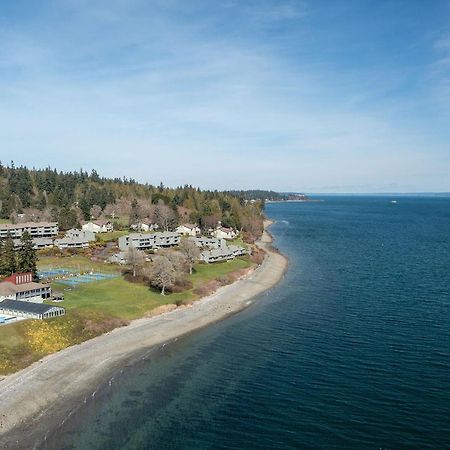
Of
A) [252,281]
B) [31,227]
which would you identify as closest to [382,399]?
[252,281]

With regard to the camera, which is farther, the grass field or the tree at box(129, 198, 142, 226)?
the tree at box(129, 198, 142, 226)

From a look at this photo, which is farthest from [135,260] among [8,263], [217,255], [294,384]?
[294,384]

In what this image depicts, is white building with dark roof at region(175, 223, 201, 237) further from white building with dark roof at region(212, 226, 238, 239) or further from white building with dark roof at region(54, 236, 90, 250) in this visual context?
white building with dark roof at region(54, 236, 90, 250)

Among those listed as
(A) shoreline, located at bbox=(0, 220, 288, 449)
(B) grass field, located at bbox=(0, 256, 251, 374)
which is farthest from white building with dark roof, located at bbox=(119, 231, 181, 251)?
(A) shoreline, located at bbox=(0, 220, 288, 449)

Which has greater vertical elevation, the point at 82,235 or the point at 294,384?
the point at 82,235

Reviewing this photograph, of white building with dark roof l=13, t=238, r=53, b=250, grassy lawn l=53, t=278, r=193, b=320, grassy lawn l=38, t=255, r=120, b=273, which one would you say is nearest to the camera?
grassy lawn l=53, t=278, r=193, b=320

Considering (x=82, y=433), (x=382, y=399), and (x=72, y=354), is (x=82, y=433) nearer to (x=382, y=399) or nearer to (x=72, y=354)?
(x=72, y=354)

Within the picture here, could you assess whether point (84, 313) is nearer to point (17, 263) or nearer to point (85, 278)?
point (17, 263)
